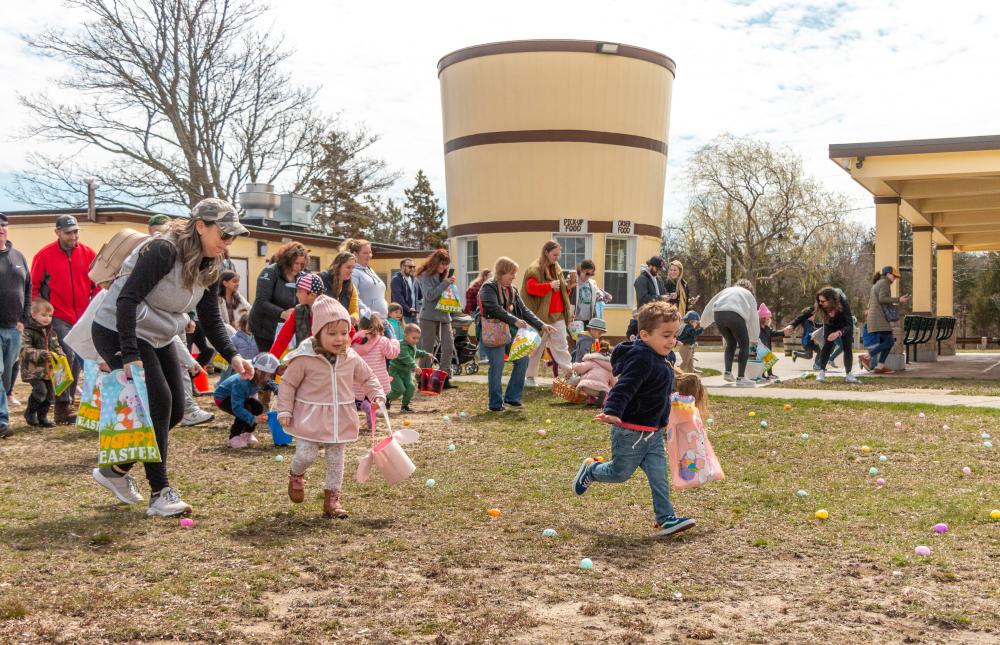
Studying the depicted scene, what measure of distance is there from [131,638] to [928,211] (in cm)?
2275

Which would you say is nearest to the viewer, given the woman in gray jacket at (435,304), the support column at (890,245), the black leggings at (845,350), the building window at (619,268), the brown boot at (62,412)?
the brown boot at (62,412)

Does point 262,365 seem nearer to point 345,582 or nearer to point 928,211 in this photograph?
point 345,582

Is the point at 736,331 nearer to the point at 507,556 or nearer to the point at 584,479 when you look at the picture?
the point at 584,479

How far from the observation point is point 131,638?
381cm

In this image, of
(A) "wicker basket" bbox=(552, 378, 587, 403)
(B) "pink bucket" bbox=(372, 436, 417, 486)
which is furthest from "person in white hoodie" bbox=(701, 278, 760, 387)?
(B) "pink bucket" bbox=(372, 436, 417, 486)

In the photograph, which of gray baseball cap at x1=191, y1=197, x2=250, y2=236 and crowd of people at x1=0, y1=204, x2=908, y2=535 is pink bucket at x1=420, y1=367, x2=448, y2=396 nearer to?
crowd of people at x1=0, y1=204, x2=908, y2=535

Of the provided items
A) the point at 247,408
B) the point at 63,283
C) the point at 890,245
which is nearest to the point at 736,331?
the point at 890,245

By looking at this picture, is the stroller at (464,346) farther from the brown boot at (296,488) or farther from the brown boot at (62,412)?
the brown boot at (296,488)

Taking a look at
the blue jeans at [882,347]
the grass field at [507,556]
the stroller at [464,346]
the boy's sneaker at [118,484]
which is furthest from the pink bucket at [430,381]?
the blue jeans at [882,347]

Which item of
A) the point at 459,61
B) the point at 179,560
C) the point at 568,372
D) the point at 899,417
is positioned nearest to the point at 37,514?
the point at 179,560

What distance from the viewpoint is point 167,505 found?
598cm

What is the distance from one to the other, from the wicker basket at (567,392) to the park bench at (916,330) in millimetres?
9543

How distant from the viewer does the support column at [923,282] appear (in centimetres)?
2153

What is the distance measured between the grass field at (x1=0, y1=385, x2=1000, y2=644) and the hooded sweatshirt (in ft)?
1.70
